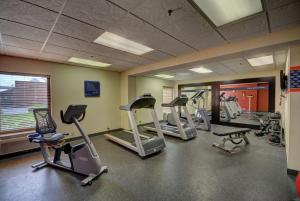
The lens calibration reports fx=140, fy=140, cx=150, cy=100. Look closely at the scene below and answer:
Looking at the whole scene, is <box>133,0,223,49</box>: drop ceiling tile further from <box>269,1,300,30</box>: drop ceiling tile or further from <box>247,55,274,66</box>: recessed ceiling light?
<box>247,55,274,66</box>: recessed ceiling light

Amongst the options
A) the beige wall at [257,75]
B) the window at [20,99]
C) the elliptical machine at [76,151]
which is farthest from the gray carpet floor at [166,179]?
the beige wall at [257,75]

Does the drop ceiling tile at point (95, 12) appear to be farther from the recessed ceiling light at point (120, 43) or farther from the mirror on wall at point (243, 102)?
the mirror on wall at point (243, 102)

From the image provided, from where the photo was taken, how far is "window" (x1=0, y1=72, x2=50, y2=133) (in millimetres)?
3541

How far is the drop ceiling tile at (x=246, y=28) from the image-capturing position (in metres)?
2.11

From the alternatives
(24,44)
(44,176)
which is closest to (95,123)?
(44,176)

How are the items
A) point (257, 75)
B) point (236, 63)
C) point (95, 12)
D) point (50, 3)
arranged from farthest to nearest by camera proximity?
point (257, 75)
point (236, 63)
point (95, 12)
point (50, 3)

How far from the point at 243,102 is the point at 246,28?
20.6ft

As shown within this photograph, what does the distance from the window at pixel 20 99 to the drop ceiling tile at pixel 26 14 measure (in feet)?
8.02

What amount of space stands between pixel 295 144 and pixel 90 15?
4029 millimetres

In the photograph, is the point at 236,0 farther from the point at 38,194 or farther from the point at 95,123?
the point at 95,123

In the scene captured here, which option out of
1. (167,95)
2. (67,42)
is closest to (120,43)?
(67,42)

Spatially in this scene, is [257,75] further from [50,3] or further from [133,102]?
[50,3]

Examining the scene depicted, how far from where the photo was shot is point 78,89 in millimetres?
4832

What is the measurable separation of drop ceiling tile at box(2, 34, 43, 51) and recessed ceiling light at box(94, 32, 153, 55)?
4.16ft
